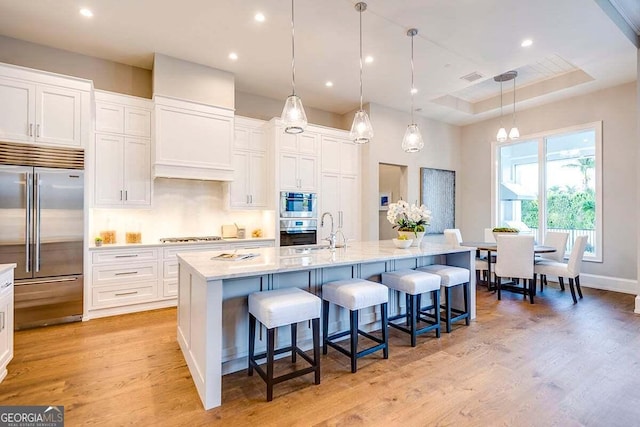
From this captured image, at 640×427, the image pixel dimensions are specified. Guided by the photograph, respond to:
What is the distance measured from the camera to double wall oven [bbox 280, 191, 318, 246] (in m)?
5.14

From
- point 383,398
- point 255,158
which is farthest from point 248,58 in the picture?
point 383,398

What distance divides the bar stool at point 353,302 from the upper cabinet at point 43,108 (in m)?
3.37

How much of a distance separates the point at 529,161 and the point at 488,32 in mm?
3570

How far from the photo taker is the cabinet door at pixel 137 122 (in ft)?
13.8

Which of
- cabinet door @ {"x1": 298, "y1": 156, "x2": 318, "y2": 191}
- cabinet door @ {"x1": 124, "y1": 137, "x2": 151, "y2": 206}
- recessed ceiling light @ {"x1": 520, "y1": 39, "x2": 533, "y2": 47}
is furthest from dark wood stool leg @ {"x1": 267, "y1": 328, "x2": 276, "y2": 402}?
recessed ceiling light @ {"x1": 520, "y1": 39, "x2": 533, "y2": 47}

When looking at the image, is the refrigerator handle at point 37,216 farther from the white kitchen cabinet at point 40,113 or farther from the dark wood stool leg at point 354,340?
the dark wood stool leg at point 354,340

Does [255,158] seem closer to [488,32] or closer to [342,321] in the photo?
[342,321]

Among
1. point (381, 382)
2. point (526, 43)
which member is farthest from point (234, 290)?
point (526, 43)

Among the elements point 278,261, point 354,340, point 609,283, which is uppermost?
point 278,261

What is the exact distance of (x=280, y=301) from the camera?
87.3 inches

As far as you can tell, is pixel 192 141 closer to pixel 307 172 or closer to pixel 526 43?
pixel 307 172

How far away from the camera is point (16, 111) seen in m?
3.38

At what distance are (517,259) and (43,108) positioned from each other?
6248mm

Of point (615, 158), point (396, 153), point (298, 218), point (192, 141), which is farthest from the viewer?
point (396, 153)
